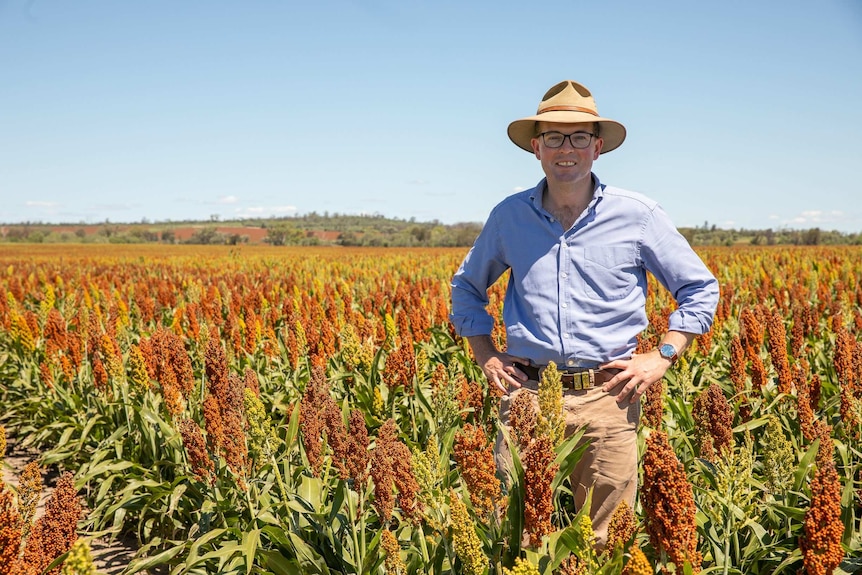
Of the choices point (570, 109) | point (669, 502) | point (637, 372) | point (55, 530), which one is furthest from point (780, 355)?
point (55, 530)

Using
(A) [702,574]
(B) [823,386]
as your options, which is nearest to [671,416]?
(B) [823,386]

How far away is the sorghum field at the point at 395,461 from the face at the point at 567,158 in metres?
1.16

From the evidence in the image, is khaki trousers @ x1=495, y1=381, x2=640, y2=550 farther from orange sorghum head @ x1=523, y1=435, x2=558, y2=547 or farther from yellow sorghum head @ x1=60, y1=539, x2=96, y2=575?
yellow sorghum head @ x1=60, y1=539, x2=96, y2=575

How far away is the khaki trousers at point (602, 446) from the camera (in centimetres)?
283

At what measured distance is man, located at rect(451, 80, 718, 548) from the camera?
9.20 ft

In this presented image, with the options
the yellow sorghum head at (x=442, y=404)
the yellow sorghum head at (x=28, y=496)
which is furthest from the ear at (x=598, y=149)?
the yellow sorghum head at (x=28, y=496)

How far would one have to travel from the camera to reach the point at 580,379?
2.80 metres

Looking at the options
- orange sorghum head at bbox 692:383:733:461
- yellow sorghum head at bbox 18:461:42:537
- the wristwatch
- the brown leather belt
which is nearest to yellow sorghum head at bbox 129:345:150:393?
yellow sorghum head at bbox 18:461:42:537

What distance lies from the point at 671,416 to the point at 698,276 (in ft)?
5.89

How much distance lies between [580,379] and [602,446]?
35cm

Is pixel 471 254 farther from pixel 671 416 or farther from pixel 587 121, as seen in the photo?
pixel 671 416

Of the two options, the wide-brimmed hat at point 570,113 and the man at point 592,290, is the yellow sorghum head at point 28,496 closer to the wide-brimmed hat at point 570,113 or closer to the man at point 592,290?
the man at point 592,290

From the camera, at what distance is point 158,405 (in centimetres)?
463

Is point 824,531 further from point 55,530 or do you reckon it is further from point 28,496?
point 28,496
